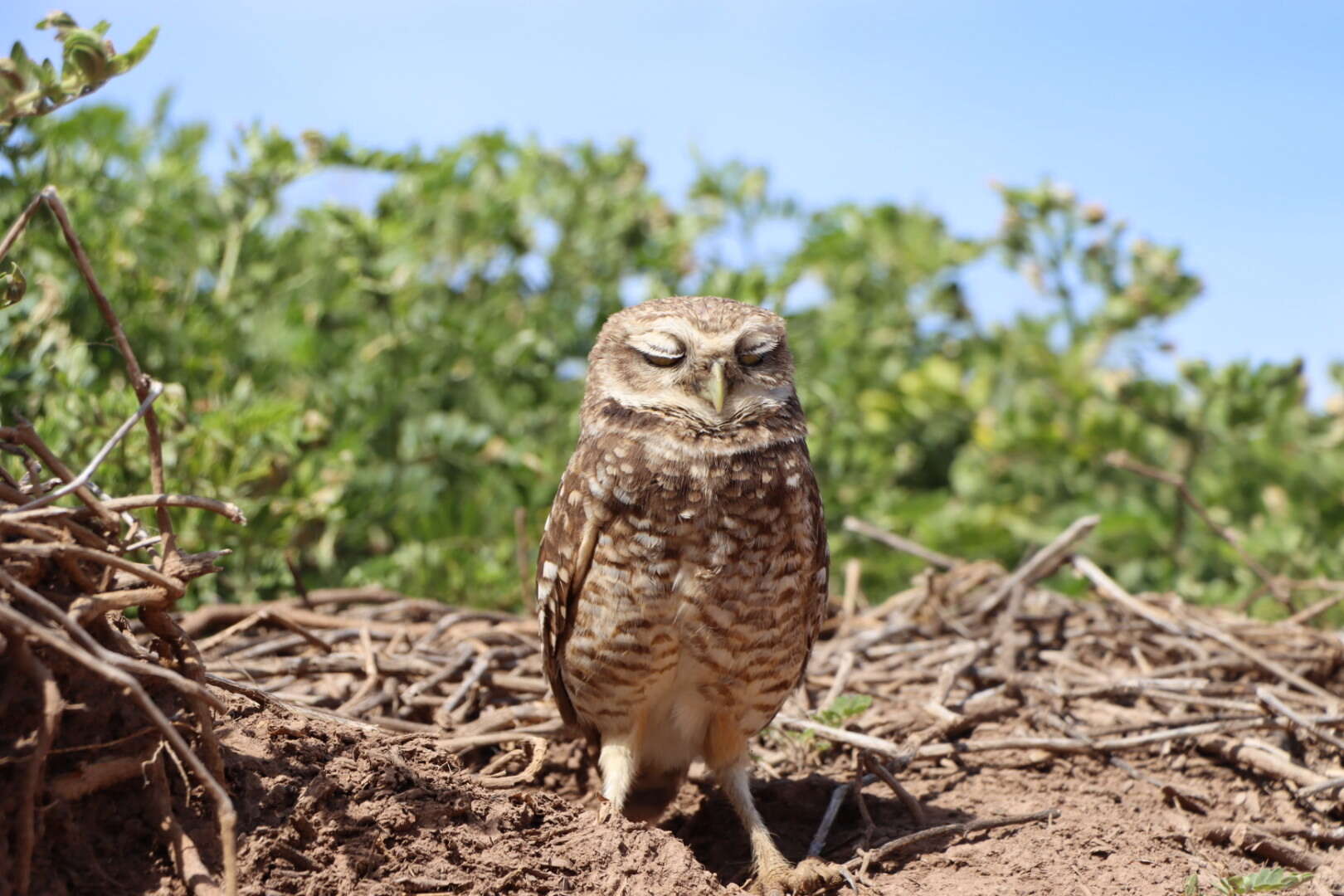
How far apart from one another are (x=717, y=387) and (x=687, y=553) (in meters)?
0.47

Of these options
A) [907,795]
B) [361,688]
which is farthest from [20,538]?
[907,795]

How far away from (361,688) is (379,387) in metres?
2.09

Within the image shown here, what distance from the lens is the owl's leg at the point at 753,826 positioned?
3.18 m

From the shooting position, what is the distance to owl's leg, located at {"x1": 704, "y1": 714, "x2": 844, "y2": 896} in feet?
10.4

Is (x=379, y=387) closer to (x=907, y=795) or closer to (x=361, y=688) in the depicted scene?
(x=361, y=688)

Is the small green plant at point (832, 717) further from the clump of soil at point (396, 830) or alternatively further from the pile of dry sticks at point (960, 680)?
the clump of soil at point (396, 830)

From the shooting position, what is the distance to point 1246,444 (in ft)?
21.1

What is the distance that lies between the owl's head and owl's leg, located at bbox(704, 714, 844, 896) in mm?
872

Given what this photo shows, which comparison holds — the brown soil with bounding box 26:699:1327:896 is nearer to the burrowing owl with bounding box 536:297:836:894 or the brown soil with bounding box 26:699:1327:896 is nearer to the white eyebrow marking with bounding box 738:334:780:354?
the burrowing owl with bounding box 536:297:836:894

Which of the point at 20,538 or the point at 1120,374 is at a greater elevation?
the point at 20,538

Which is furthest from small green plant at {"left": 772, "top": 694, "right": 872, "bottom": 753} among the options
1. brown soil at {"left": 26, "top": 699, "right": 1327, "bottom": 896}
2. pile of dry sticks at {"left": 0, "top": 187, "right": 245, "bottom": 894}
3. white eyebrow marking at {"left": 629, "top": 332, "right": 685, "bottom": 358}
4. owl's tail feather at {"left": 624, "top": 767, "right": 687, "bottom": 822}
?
pile of dry sticks at {"left": 0, "top": 187, "right": 245, "bottom": 894}

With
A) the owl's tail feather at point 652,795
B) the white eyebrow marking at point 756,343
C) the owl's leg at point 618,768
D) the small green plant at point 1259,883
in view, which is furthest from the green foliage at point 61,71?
the small green plant at point 1259,883

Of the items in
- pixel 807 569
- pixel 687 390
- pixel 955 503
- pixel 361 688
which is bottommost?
pixel 955 503

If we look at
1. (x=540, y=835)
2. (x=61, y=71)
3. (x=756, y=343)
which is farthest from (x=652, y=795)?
(x=61, y=71)
